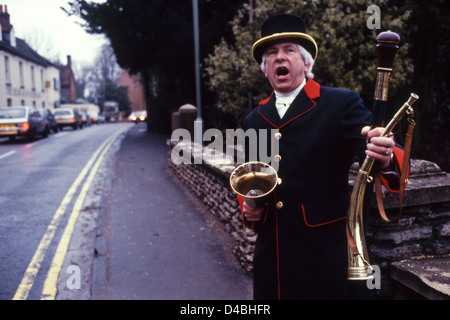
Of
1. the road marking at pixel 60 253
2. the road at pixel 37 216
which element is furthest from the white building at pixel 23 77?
the road marking at pixel 60 253

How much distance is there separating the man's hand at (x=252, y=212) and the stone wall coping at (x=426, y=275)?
4.24 feet

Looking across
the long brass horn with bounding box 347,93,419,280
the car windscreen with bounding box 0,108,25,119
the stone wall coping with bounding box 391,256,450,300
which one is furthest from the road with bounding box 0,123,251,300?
the car windscreen with bounding box 0,108,25,119

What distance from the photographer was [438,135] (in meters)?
11.1

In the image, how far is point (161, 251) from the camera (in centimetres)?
564

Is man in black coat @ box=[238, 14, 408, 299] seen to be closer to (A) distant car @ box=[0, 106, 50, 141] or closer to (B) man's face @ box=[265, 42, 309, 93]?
(B) man's face @ box=[265, 42, 309, 93]

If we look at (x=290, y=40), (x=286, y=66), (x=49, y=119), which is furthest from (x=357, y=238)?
(x=49, y=119)

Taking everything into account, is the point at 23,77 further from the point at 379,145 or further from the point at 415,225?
the point at 379,145

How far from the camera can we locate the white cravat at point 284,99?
2299 millimetres

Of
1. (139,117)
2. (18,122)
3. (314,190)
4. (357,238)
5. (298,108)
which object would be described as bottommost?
(357,238)

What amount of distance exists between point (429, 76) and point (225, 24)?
7262mm

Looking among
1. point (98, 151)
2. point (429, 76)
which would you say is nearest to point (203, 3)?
point (98, 151)

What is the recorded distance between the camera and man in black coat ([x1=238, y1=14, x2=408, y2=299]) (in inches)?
85.0

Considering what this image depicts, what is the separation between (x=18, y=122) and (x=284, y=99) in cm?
2101
